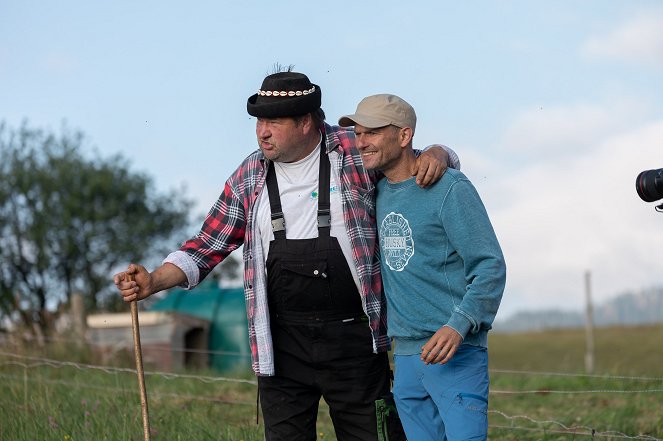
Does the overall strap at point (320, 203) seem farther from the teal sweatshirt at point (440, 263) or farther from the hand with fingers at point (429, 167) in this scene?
the hand with fingers at point (429, 167)

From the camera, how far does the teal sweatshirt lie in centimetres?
405

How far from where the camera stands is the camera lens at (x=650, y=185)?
13.8ft

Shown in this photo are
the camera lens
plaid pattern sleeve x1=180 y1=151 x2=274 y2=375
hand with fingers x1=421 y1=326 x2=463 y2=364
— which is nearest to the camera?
hand with fingers x1=421 y1=326 x2=463 y2=364

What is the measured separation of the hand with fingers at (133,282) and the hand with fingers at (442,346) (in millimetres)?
1418

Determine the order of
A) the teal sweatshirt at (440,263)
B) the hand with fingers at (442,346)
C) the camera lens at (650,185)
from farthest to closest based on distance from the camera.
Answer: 1. the camera lens at (650,185)
2. the teal sweatshirt at (440,263)
3. the hand with fingers at (442,346)

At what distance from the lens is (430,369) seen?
421 cm

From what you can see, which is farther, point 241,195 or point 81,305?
point 81,305

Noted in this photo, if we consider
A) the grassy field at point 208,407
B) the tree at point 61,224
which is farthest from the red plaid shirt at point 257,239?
the tree at point 61,224

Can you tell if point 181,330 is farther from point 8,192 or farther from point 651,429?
point 8,192

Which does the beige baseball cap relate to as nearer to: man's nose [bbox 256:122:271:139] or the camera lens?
man's nose [bbox 256:122:271:139]

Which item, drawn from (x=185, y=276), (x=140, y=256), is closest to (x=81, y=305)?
(x=185, y=276)

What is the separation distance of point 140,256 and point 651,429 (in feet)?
87.6

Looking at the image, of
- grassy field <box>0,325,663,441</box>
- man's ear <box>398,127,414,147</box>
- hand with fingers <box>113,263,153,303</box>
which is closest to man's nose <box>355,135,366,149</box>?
man's ear <box>398,127,414,147</box>

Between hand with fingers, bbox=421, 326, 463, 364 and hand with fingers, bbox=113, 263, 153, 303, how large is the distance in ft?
4.65
